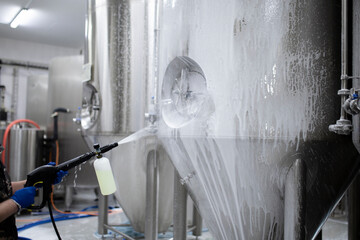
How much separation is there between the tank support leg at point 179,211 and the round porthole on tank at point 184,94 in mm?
333

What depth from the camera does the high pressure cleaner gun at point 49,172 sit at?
1.23 metres

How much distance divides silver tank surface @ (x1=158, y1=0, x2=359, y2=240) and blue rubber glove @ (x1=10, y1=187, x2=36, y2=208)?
0.63m

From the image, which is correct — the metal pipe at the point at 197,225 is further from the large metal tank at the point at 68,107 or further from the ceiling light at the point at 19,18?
the ceiling light at the point at 19,18

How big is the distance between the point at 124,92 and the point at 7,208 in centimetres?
94

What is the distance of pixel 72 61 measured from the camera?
361cm

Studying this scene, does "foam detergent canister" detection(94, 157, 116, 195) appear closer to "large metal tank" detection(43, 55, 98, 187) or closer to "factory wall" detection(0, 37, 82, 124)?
"large metal tank" detection(43, 55, 98, 187)

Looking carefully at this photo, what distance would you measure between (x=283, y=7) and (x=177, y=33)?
388 mm

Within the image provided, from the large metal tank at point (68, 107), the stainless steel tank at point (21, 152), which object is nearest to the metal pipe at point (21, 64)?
the large metal tank at point (68, 107)

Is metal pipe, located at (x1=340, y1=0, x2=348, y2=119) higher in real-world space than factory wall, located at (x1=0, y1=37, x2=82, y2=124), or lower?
lower

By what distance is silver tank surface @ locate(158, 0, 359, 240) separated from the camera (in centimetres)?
89

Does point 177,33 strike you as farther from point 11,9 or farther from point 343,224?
point 11,9

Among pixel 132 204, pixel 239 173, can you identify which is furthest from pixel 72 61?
pixel 239 173

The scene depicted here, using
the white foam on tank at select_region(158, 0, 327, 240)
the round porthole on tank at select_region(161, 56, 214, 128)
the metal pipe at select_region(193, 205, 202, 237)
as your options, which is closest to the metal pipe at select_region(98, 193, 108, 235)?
the metal pipe at select_region(193, 205, 202, 237)

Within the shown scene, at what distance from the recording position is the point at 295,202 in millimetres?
873
